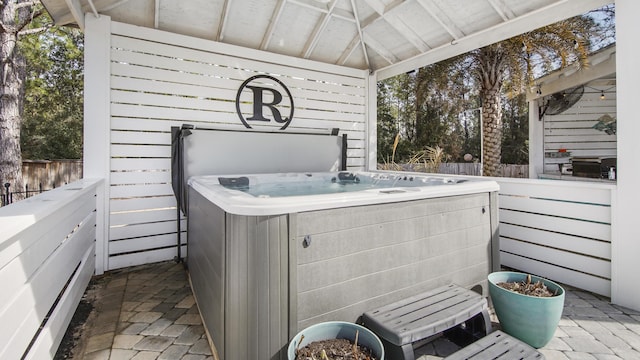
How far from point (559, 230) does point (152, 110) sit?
403 centimetres

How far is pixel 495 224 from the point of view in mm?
2277

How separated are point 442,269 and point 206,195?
154 centimetres

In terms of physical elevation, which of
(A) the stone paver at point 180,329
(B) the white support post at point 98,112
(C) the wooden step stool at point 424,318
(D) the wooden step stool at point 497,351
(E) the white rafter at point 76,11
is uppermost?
(E) the white rafter at point 76,11

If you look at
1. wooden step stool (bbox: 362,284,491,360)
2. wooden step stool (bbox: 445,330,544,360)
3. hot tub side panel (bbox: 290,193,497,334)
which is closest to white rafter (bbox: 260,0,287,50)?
hot tub side panel (bbox: 290,193,497,334)

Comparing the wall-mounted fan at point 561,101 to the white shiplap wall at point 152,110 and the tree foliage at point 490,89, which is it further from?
the white shiplap wall at point 152,110

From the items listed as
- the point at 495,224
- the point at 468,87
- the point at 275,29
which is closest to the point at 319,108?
the point at 275,29

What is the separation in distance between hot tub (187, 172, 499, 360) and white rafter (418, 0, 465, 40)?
2.00 m

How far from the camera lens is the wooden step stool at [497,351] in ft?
4.44

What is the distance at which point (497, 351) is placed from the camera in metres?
1.40

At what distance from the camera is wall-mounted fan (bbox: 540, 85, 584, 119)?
5742 mm

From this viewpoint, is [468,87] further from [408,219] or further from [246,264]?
[246,264]

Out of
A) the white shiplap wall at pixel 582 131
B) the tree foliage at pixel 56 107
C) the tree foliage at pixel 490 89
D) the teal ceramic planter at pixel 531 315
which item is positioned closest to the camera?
the teal ceramic planter at pixel 531 315

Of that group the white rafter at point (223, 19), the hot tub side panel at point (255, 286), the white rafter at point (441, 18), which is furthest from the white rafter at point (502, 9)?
the hot tub side panel at point (255, 286)

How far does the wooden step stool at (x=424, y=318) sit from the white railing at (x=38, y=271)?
143 centimetres
